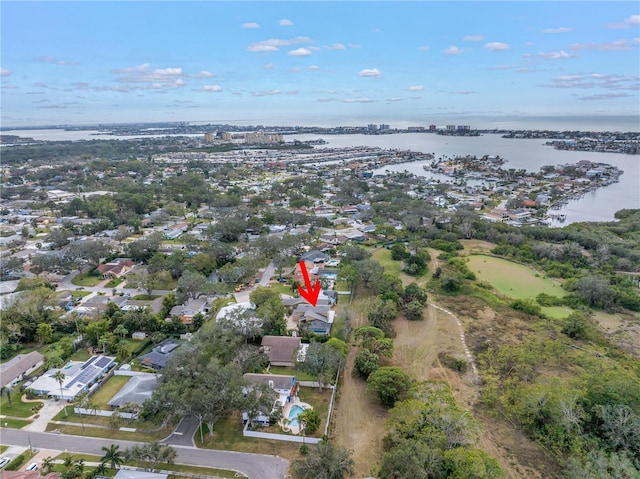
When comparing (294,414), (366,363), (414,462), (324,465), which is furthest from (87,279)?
(414,462)

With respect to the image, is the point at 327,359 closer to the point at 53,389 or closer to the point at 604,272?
the point at 53,389

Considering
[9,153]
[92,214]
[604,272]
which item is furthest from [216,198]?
[9,153]

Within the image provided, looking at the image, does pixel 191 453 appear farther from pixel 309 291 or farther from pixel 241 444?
pixel 309 291

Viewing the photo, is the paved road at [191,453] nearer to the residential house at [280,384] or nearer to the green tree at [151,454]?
the green tree at [151,454]

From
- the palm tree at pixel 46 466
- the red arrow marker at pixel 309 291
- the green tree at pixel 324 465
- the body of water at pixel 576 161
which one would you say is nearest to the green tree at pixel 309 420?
the green tree at pixel 324 465

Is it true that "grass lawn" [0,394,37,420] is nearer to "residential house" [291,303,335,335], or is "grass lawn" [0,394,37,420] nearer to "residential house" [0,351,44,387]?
"residential house" [0,351,44,387]

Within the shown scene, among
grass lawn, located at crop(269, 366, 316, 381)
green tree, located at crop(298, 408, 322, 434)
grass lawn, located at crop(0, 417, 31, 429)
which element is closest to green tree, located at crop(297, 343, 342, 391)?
grass lawn, located at crop(269, 366, 316, 381)
